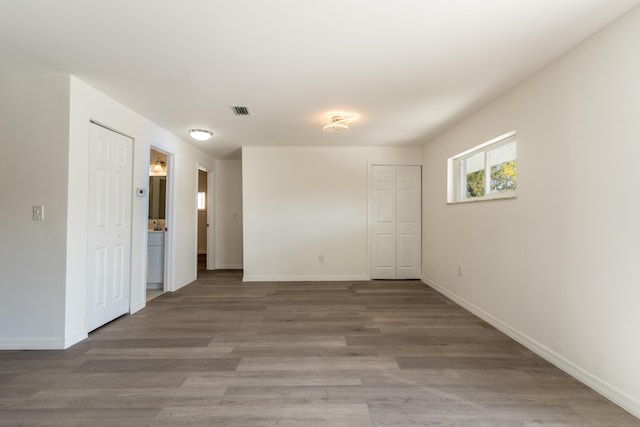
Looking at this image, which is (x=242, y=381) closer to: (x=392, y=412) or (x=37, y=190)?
(x=392, y=412)

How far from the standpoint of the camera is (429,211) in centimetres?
452

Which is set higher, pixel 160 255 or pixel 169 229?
pixel 169 229

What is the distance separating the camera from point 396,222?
4812mm

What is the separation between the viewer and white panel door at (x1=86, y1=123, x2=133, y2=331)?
8.47 feet

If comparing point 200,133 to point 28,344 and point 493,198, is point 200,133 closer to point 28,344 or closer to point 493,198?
point 28,344

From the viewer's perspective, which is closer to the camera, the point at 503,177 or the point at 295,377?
the point at 295,377

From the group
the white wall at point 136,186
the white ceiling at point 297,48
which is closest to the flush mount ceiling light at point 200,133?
the white wall at point 136,186

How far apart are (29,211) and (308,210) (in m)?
3.32

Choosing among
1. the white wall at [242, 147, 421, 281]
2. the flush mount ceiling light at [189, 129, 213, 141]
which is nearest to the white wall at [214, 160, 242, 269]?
the white wall at [242, 147, 421, 281]

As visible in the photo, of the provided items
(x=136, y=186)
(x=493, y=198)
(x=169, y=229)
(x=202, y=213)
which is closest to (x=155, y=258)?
(x=169, y=229)

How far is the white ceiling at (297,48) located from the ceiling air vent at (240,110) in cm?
9

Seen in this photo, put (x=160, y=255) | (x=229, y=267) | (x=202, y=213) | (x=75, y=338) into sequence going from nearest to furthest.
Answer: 1. (x=75, y=338)
2. (x=160, y=255)
3. (x=229, y=267)
4. (x=202, y=213)

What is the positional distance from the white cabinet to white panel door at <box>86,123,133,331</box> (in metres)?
1.03

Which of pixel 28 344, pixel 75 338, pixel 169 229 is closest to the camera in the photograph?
pixel 28 344
